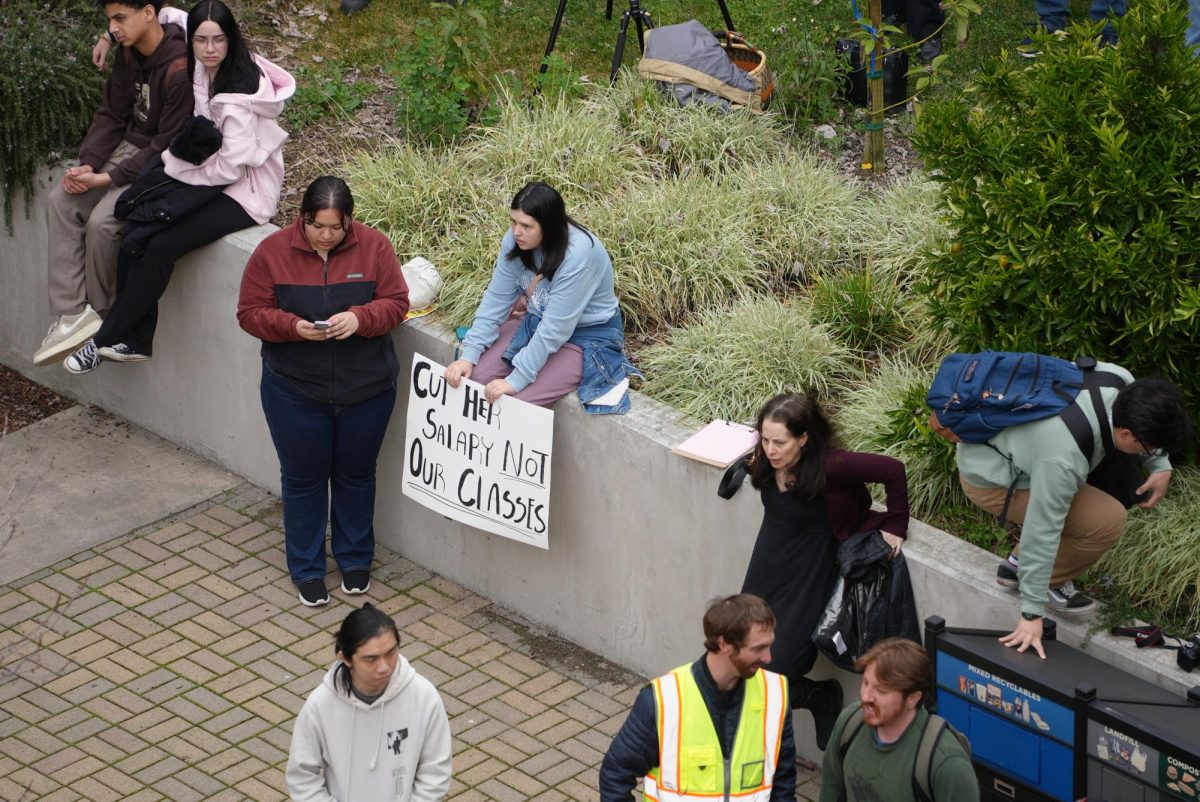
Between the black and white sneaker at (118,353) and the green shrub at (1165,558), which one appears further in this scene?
the black and white sneaker at (118,353)

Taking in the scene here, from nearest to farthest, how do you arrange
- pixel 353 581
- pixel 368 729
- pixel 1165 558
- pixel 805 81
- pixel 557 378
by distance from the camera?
pixel 368 729, pixel 1165 558, pixel 557 378, pixel 353 581, pixel 805 81

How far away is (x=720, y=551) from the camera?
6871 mm

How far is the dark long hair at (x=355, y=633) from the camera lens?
189 inches

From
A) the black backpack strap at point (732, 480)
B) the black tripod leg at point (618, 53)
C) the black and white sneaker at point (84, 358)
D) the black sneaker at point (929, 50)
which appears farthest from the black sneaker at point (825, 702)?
the black sneaker at point (929, 50)

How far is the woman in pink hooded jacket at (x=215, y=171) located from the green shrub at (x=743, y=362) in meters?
2.34

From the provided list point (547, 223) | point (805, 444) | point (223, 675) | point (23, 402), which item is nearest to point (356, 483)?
point (223, 675)

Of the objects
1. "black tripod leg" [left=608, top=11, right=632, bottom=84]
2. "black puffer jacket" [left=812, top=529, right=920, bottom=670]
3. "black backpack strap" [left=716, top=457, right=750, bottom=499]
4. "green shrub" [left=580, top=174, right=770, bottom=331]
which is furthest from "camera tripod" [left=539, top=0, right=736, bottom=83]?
"black puffer jacket" [left=812, top=529, right=920, bottom=670]

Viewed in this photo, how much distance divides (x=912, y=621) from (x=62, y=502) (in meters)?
4.75

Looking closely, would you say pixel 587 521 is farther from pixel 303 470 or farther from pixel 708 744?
pixel 708 744

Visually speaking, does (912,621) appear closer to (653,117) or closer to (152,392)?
(653,117)

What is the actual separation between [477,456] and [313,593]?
3.42ft

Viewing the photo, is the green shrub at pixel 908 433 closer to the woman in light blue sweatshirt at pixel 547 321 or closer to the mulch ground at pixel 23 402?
the woman in light blue sweatshirt at pixel 547 321

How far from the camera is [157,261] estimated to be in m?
8.55

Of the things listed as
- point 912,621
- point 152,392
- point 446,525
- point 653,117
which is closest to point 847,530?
point 912,621
